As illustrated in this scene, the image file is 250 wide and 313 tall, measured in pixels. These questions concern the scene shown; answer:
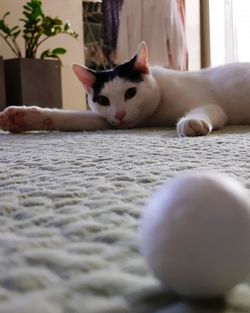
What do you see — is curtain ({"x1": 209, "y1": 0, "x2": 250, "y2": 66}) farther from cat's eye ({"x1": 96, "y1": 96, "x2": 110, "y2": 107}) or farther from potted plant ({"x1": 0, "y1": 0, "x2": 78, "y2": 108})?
cat's eye ({"x1": 96, "y1": 96, "x2": 110, "y2": 107})

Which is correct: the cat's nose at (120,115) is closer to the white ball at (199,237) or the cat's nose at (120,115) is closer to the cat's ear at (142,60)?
the cat's ear at (142,60)

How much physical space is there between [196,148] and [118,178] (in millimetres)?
305

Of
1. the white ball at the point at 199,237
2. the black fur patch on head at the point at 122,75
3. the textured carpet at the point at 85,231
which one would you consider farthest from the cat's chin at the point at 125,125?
the white ball at the point at 199,237

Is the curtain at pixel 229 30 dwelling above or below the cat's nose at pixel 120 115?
above

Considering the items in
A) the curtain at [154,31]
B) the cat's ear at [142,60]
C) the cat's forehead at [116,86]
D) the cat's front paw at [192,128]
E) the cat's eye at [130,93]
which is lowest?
the cat's front paw at [192,128]

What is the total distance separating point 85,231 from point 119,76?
3.57 ft

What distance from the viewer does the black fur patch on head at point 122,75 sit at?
1398 millimetres

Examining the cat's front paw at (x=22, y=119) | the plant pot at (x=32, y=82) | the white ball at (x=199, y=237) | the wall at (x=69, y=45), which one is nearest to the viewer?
the white ball at (x=199, y=237)

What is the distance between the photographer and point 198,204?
0.75 ft

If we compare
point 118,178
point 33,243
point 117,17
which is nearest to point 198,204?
point 33,243

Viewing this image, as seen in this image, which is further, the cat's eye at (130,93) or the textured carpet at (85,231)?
the cat's eye at (130,93)

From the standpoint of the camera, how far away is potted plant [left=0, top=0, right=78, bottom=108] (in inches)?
86.4

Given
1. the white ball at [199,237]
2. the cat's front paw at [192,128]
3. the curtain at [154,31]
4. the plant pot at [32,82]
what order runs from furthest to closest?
the curtain at [154,31] < the plant pot at [32,82] < the cat's front paw at [192,128] < the white ball at [199,237]

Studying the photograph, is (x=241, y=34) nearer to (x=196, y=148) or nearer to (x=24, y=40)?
(x=24, y=40)
